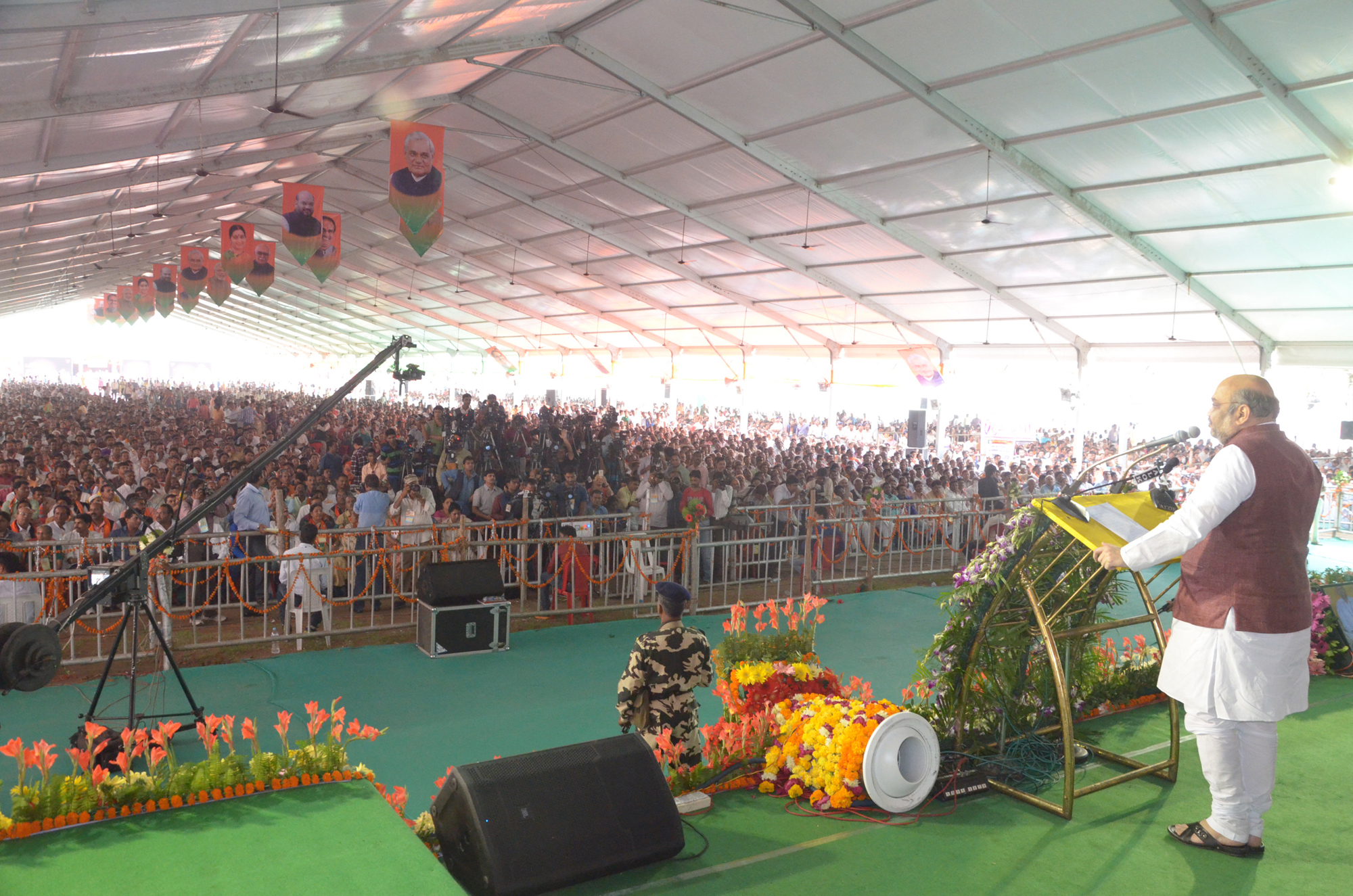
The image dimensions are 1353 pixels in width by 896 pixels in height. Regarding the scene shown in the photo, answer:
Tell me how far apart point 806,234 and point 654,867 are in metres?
16.9

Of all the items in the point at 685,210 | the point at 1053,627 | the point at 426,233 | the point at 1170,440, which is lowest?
the point at 1053,627

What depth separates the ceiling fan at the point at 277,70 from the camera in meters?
9.08

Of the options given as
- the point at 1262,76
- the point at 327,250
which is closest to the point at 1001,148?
the point at 1262,76

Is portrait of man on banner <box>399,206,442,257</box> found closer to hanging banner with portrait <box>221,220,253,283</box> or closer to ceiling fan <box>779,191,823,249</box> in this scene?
hanging banner with portrait <box>221,220,253,283</box>

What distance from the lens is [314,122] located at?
15.0m

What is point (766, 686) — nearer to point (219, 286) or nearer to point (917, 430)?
point (917, 430)

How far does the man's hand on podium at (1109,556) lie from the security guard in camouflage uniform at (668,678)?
1.94 m

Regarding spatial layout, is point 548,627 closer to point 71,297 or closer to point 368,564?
point 368,564

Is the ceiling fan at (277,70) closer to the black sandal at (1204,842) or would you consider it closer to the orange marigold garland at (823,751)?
the orange marigold garland at (823,751)

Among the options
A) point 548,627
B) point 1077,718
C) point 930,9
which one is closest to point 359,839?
point 1077,718

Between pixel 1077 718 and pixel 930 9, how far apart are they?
8.43 m

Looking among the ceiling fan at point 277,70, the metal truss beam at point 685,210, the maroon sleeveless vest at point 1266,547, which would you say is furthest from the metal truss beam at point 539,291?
the maroon sleeveless vest at point 1266,547

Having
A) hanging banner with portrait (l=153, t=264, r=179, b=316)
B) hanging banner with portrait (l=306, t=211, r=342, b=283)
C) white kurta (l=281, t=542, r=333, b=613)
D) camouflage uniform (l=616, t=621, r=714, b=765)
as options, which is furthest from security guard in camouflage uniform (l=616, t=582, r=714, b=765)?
hanging banner with portrait (l=153, t=264, r=179, b=316)

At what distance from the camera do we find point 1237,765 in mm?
3756
